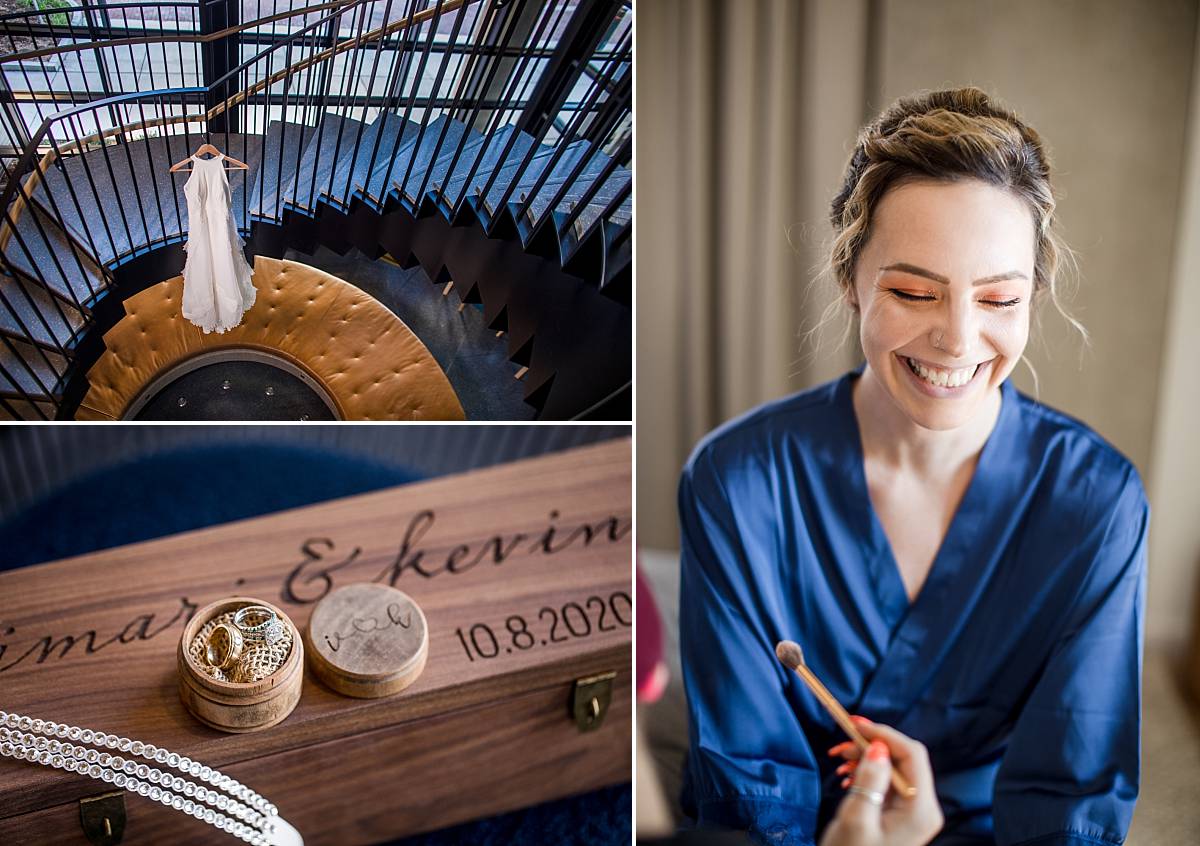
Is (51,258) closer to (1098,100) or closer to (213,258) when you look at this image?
(213,258)

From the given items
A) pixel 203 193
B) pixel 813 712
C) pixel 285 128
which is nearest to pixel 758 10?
pixel 285 128

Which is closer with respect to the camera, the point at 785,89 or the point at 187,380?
the point at 785,89

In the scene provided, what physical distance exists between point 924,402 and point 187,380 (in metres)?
0.82

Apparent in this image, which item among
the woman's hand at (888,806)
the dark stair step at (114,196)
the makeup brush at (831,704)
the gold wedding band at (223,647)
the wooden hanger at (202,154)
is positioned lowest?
the woman's hand at (888,806)

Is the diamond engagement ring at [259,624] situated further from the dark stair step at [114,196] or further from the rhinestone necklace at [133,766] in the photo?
the dark stair step at [114,196]

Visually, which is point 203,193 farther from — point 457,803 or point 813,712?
point 813,712

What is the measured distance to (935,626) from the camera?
3.18 feet

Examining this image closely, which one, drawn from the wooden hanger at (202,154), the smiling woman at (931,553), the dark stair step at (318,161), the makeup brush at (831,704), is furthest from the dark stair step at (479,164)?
the makeup brush at (831,704)

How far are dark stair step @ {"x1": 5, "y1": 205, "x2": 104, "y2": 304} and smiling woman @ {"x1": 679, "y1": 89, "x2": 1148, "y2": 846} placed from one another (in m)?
0.73

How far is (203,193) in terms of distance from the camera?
1.02 metres

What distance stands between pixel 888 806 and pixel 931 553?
27cm

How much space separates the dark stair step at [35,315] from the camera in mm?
1049

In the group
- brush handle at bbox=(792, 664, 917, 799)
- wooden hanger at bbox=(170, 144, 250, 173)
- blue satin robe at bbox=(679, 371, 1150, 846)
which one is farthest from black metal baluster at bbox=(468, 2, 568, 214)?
brush handle at bbox=(792, 664, 917, 799)

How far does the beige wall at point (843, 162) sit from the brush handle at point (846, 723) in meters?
0.28
